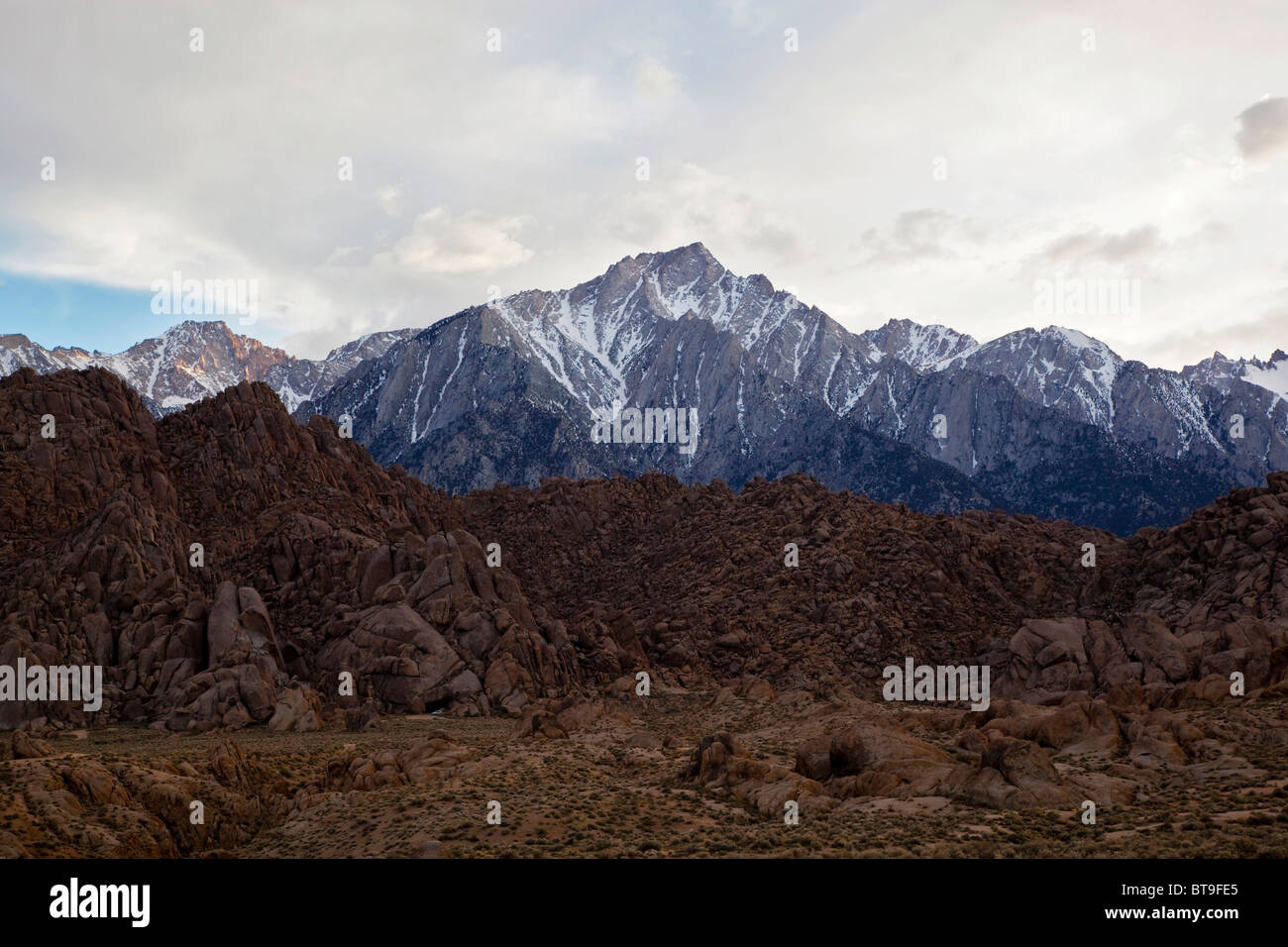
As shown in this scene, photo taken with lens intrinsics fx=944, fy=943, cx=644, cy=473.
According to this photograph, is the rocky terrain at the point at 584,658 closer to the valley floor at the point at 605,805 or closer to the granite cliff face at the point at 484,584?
the valley floor at the point at 605,805

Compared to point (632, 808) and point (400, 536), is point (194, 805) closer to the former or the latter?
point (632, 808)

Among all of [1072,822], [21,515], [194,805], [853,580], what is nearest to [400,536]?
[21,515]

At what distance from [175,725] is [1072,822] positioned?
195 feet

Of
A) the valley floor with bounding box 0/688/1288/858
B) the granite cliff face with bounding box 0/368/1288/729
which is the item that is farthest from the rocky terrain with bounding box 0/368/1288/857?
the granite cliff face with bounding box 0/368/1288/729

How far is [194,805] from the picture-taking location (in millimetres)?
39062

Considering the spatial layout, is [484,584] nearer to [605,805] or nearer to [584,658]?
[584,658]

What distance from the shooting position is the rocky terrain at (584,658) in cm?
3650

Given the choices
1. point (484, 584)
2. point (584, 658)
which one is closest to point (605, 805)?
point (584, 658)

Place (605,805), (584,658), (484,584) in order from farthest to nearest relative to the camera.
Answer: (484,584), (584,658), (605,805)

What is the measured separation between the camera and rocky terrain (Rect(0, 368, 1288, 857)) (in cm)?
3650

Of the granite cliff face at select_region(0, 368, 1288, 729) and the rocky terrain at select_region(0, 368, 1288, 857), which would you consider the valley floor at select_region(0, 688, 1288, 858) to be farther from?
the granite cliff face at select_region(0, 368, 1288, 729)

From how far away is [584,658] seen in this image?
3526 inches

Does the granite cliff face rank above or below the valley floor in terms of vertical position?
above

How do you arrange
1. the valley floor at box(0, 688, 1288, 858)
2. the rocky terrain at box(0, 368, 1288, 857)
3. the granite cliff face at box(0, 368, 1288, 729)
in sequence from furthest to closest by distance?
the granite cliff face at box(0, 368, 1288, 729), the rocky terrain at box(0, 368, 1288, 857), the valley floor at box(0, 688, 1288, 858)
